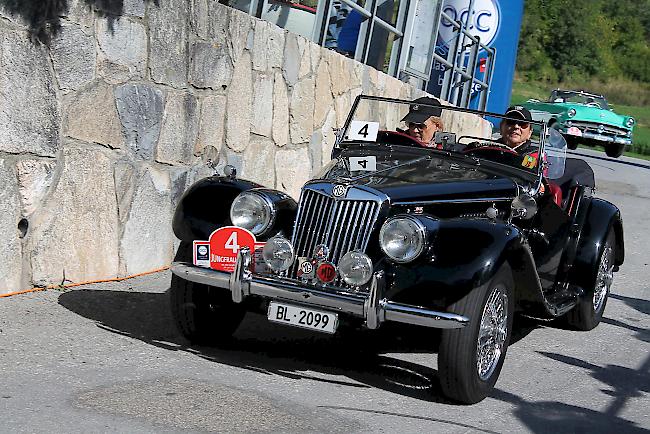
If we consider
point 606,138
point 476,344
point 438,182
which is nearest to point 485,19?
point 606,138

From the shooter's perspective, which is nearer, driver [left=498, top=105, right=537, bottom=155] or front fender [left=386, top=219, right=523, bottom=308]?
front fender [left=386, top=219, right=523, bottom=308]

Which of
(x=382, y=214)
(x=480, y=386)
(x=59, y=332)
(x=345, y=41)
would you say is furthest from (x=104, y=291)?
(x=345, y=41)

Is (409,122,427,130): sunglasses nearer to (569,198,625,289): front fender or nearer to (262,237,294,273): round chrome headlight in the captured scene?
(569,198,625,289): front fender

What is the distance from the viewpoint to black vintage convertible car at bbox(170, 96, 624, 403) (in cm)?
543

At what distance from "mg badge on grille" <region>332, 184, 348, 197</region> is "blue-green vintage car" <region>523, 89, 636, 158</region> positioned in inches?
909

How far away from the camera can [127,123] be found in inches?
300

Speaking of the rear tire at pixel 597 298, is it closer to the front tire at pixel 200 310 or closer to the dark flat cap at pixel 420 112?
the dark flat cap at pixel 420 112

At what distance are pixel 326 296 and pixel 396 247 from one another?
44cm

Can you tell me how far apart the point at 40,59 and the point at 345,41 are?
5.54 m

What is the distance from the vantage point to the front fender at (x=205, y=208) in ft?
20.5

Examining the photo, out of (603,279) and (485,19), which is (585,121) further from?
(603,279)

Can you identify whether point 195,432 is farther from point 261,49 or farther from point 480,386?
point 261,49

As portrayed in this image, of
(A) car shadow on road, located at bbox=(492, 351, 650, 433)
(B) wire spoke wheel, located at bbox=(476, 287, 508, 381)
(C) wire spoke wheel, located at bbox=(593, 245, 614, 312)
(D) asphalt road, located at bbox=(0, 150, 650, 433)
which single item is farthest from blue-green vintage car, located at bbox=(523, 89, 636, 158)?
(B) wire spoke wheel, located at bbox=(476, 287, 508, 381)

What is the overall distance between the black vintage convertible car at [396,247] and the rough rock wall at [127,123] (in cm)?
108
